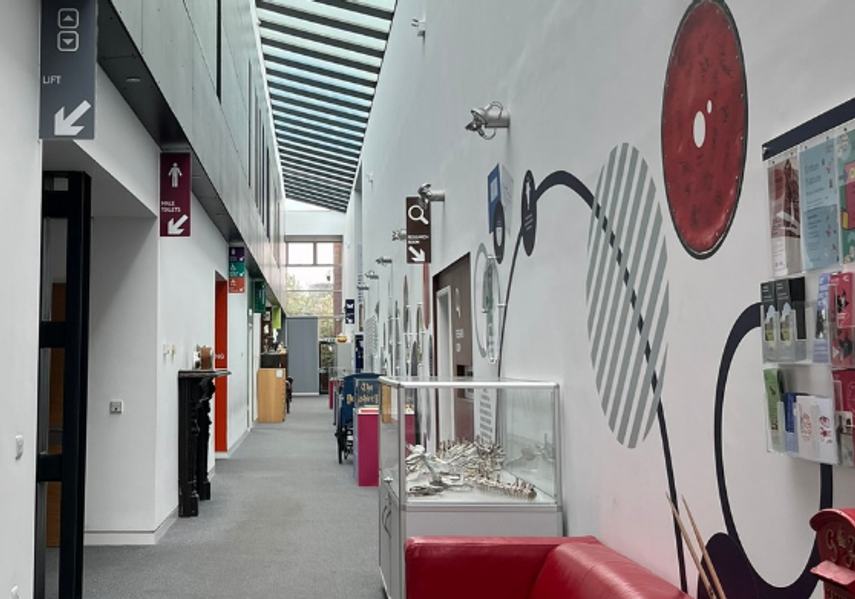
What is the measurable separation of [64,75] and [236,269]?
8938mm

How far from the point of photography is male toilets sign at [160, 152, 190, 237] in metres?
6.78

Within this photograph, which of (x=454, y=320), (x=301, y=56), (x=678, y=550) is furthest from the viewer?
(x=301, y=56)

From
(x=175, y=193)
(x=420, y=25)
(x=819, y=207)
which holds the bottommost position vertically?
(x=819, y=207)

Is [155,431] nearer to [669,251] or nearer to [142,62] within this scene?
[142,62]

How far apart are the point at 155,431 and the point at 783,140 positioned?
5647mm

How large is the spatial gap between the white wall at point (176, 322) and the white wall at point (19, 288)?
303 centimetres

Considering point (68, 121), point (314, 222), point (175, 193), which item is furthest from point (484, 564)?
point (314, 222)

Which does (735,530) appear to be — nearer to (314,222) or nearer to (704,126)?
(704,126)

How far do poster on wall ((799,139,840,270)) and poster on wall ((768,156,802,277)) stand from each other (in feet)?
0.13

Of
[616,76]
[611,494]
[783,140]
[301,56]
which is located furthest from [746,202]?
[301,56]

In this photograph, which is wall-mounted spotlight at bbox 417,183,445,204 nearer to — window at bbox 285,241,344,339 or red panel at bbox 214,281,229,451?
red panel at bbox 214,281,229,451

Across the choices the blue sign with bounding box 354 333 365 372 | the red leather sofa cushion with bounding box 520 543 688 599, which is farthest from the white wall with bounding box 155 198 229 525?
the blue sign with bounding box 354 333 365 372

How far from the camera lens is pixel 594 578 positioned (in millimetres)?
2627

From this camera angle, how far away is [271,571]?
5.67 m
